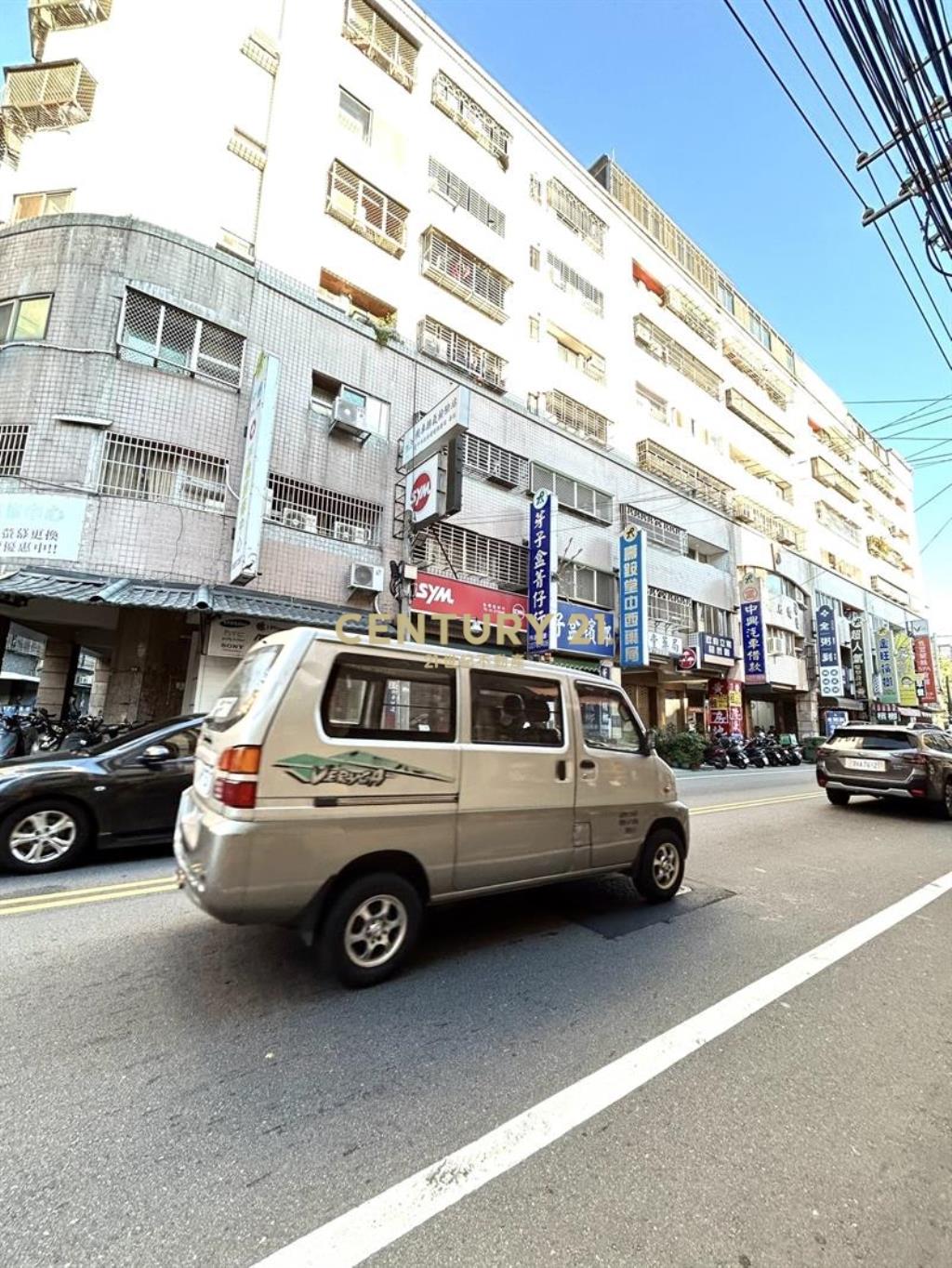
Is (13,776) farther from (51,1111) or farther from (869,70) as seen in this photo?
(869,70)

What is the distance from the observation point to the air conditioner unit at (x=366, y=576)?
14.1 meters

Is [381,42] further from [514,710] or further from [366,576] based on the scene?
[514,710]

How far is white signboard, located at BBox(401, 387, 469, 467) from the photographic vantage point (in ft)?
44.7

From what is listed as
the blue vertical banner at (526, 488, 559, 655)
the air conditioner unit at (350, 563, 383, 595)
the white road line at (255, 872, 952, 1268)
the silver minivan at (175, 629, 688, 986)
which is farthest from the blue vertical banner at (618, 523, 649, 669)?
the white road line at (255, 872, 952, 1268)

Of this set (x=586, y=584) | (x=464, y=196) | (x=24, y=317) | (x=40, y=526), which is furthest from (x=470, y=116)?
(x=40, y=526)

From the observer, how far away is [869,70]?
5.18m

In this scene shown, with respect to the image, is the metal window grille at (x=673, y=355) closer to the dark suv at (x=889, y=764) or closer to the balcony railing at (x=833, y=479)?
the balcony railing at (x=833, y=479)

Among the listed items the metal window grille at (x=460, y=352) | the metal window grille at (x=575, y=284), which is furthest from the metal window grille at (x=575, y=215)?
the metal window grille at (x=460, y=352)

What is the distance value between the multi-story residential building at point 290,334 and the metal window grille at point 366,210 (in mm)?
69

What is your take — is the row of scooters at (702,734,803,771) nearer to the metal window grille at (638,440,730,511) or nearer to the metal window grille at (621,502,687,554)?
the metal window grille at (621,502,687,554)

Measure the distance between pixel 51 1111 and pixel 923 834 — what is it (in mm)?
9843

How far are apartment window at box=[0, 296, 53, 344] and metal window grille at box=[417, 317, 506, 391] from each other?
29.6 ft

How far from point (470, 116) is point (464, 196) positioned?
126 inches

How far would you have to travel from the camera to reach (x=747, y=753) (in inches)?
837
